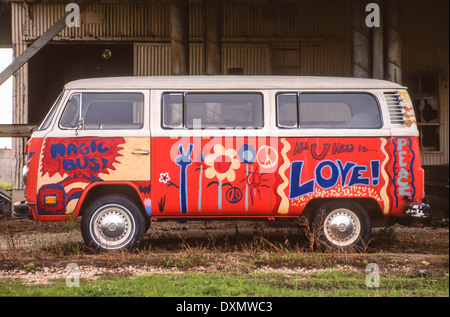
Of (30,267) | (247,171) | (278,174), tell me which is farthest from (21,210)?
(278,174)

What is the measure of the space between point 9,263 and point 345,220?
4.40m

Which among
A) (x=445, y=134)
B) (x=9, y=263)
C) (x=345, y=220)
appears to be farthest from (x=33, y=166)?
(x=445, y=134)

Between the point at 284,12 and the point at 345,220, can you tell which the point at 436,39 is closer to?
the point at 284,12

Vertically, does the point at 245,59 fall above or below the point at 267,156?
above

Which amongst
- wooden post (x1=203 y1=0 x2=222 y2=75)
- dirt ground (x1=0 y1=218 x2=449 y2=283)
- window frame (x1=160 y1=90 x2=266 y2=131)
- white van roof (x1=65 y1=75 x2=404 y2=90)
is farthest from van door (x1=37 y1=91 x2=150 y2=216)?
wooden post (x1=203 y1=0 x2=222 y2=75)

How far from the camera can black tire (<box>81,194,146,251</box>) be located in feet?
20.7

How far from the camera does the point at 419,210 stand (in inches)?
245

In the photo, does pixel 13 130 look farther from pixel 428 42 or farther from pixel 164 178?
pixel 428 42

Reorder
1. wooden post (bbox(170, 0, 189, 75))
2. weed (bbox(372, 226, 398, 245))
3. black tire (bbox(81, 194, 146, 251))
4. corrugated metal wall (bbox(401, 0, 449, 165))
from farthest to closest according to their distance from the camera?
corrugated metal wall (bbox(401, 0, 449, 165)) < wooden post (bbox(170, 0, 189, 75)) < weed (bbox(372, 226, 398, 245)) < black tire (bbox(81, 194, 146, 251))

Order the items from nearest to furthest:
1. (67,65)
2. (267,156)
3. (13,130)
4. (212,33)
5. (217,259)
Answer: (217,259), (267,156), (13,130), (212,33), (67,65)

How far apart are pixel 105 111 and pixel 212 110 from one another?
1466 mm

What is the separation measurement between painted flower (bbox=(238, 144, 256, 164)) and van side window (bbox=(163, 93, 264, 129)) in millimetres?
304

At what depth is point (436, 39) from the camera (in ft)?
38.8

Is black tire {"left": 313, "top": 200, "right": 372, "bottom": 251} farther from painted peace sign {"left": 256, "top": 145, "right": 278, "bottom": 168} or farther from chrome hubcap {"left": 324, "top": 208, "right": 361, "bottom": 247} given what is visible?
painted peace sign {"left": 256, "top": 145, "right": 278, "bottom": 168}
